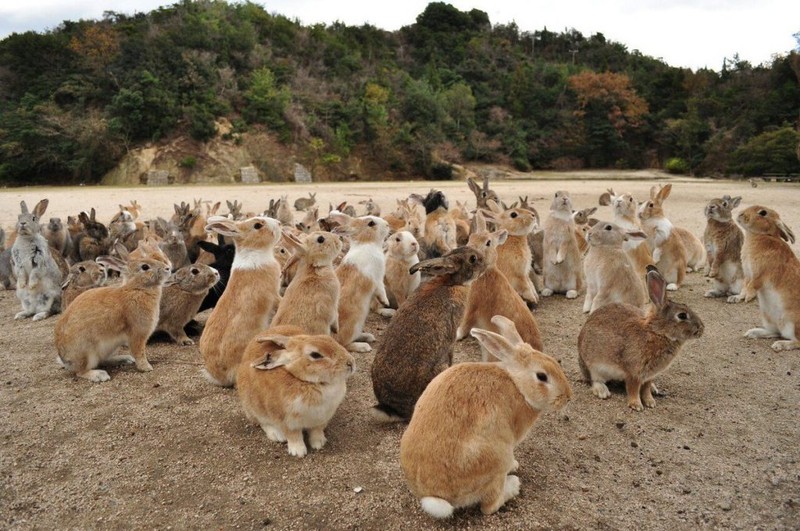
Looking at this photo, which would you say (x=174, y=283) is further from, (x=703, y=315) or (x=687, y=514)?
(x=703, y=315)

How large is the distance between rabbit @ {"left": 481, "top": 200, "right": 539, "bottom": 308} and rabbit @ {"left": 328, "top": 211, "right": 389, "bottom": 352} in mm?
1719

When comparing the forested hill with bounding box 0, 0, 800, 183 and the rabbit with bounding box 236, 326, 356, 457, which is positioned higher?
the forested hill with bounding box 0, 0, 800, 183

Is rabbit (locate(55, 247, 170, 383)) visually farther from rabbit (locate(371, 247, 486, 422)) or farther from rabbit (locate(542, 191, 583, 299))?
rabbit (locate(542, 191, 583, 299))

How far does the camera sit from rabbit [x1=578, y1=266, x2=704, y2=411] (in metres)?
4.80

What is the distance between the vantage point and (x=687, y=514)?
3.54 meters

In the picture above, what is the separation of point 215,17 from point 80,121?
13221 millimetres

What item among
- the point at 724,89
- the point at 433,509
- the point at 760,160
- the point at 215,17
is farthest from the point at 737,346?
the point at 724,89

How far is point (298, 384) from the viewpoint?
4.10m

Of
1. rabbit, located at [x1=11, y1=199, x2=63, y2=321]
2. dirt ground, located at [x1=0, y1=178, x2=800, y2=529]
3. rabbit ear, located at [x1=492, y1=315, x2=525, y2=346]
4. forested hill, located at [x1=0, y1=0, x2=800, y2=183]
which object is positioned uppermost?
forested hill, located at [x1=0, y1=0, x2=800, y2=183]

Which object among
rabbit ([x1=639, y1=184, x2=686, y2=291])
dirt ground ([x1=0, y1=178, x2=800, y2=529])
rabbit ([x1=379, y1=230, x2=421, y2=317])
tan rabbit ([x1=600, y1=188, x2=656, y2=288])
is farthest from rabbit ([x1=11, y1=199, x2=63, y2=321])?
rabbit ([x1=639, y1=184, x2=686, y2=291])

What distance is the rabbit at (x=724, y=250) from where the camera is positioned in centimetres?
846

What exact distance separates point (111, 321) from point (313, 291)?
2.04 metres

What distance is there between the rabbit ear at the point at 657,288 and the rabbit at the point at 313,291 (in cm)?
296

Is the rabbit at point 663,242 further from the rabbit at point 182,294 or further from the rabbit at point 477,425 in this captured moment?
the rabbit at point 182,294
